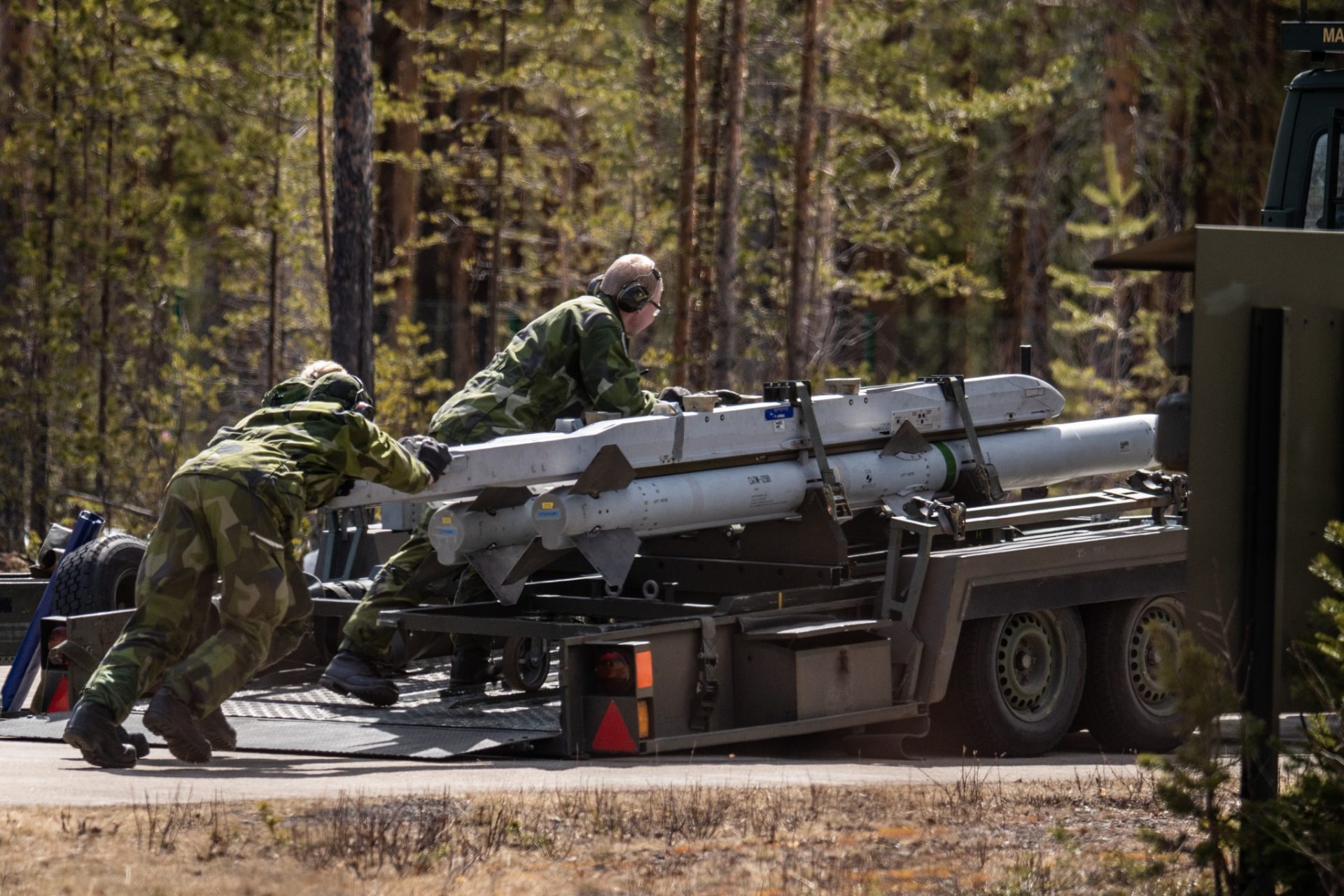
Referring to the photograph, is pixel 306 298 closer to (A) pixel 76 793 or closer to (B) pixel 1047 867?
(A) pixel 76 793

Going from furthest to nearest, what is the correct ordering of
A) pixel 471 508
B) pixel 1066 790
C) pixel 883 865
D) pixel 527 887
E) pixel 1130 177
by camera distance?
pixel 1130 177
pixel 471 508
pixel 1066 790
pixel 883 865
pixel 527 887

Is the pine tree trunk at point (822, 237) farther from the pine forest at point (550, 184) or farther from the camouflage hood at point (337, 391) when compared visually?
the camouflage hood at point (337, 391)

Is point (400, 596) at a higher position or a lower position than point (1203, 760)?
lower

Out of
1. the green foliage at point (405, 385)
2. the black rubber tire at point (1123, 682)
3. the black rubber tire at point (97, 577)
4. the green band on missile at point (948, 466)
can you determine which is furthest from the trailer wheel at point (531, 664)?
the green foliage at point (405, 385)

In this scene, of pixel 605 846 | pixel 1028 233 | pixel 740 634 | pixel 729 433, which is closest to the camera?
pixel 605 846

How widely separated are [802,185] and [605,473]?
39.0 ft

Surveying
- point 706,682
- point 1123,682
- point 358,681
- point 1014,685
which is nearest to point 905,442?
point 1014,685

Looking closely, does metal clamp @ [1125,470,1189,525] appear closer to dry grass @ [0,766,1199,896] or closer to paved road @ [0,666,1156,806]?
paved road @ [0,666,1156,806]

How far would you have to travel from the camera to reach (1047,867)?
5.91 m

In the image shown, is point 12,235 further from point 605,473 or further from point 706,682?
point 706,682

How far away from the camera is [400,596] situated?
9609mm

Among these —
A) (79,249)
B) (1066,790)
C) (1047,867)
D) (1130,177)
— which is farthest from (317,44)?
(1047,867)

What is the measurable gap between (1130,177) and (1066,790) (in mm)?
17459

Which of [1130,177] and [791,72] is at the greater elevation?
[791,72]
